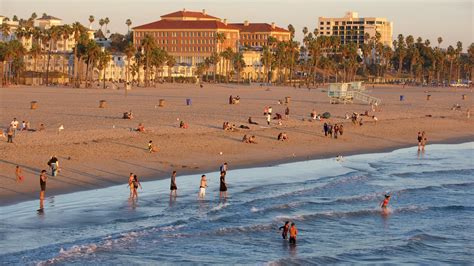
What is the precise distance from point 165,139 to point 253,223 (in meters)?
16.2

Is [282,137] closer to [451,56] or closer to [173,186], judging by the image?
[173,186]

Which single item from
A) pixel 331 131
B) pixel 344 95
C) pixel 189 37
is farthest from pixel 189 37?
pixel 331 131

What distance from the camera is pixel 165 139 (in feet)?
129

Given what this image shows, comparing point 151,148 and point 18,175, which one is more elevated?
point 151,148

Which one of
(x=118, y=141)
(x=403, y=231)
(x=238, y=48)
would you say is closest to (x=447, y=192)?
(x=403, y=231)

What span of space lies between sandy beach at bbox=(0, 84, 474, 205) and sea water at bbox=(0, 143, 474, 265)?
1.81m

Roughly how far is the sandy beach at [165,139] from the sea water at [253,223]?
1808 millimetres

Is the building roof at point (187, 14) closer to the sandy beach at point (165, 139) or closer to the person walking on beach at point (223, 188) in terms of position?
the sandy beach at point (165, 139)

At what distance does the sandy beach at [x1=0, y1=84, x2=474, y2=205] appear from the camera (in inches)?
1192

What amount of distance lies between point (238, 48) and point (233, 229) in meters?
161

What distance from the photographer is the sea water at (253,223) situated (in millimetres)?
19875

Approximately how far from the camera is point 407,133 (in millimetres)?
52875

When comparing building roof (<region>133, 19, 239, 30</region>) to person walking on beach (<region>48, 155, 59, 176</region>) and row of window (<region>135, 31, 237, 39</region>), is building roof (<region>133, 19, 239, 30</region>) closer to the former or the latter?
row of window (<region>135, 31, 237, 39</region>)

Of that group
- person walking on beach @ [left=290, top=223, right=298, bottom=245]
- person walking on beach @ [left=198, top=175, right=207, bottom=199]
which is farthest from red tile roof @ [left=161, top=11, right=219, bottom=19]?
person walking on beach @ [left=290, top=223, right=298, bottom=245]
